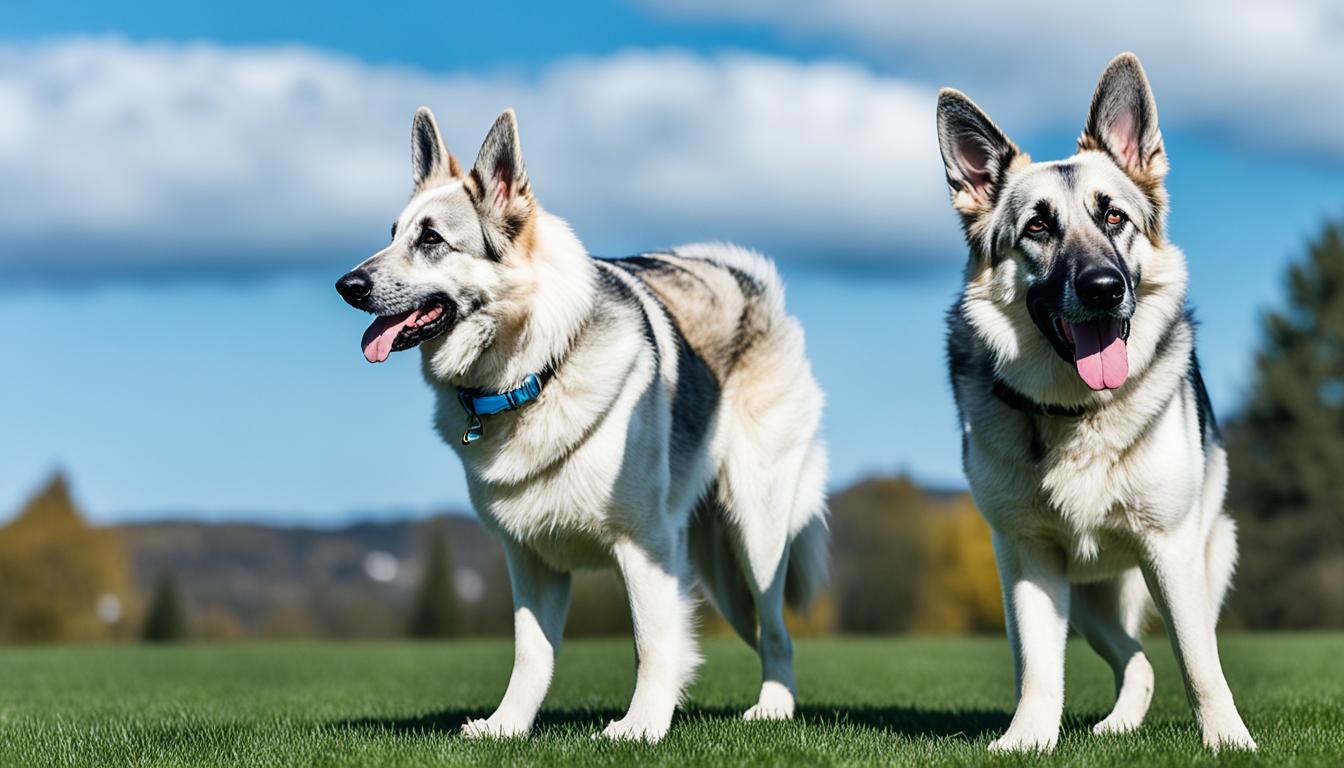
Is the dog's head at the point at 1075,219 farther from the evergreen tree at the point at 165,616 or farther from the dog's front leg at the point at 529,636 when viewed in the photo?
the evergreen tree at the point at 165,616

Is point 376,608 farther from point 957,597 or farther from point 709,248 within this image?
point 709,248

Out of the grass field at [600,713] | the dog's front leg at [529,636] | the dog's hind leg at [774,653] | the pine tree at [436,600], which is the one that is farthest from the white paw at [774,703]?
the pine tree at [436,600]

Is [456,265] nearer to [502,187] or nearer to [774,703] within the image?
[502,187]

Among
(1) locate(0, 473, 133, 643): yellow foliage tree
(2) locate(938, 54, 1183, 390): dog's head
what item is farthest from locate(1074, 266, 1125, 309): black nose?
(1) locate(0, 473, 133, 643): yellow foliage tree

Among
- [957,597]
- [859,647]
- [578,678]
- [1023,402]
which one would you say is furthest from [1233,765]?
[957,597]

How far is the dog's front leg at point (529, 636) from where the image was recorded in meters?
6.46

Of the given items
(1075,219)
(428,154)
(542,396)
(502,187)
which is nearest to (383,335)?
(542,396)

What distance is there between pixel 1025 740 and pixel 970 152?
8.60 feet

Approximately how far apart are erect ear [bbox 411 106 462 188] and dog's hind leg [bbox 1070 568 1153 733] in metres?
3.84

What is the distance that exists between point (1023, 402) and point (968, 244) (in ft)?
2.54

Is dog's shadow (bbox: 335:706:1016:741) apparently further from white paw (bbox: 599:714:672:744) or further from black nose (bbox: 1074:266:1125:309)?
black nose (bbox: 1074:266:1125:309)

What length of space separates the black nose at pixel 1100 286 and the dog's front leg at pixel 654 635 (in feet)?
7.70

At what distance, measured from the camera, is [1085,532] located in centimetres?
556

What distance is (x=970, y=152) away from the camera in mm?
5996
